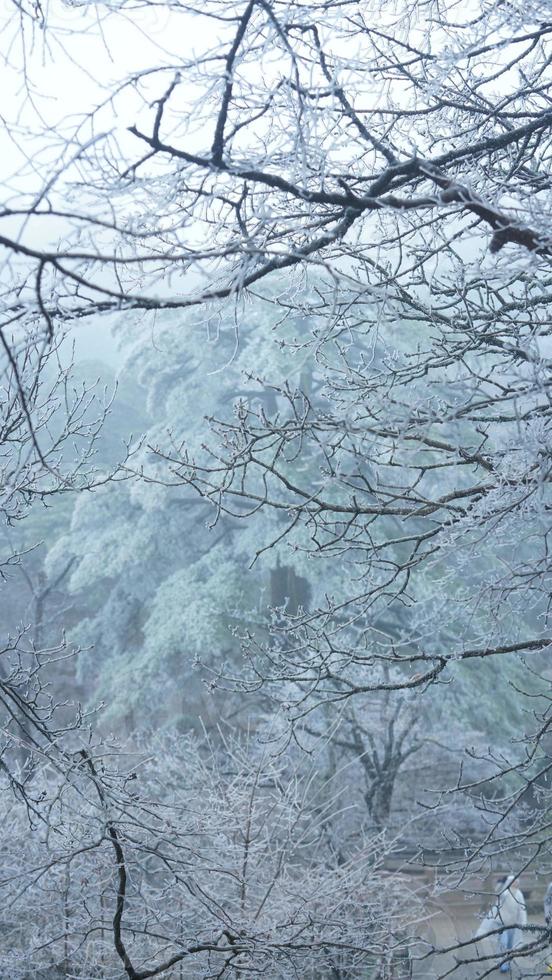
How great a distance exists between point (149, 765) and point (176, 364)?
758 centimetres

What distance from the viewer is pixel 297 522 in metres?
4.12

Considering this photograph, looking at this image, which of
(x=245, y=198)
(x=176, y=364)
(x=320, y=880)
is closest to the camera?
(x=245, y=198)

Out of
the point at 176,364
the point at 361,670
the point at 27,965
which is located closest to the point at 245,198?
the point at 27,965

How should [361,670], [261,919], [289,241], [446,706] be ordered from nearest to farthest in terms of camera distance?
1. [289,241]
2. [261,919]
3. [361,670]
4. [446,706]

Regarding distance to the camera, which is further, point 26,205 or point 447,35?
point 447,35

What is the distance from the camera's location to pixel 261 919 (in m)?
5.52

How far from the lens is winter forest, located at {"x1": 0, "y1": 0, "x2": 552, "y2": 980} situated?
2373 millimetres

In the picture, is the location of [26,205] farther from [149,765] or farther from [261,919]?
[149,765]

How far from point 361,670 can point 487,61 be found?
23.1 feet

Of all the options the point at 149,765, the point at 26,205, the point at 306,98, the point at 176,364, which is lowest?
the point at 26,205

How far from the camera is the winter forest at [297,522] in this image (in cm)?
237

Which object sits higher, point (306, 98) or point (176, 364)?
point (176, 364)

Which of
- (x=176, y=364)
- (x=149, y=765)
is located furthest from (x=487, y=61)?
(x=176, y=364)

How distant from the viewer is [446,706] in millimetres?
11312
